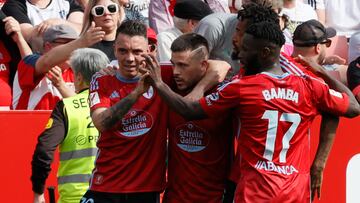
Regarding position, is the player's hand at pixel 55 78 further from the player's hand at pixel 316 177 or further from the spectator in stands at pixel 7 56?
the player's hand at pixel 316 177

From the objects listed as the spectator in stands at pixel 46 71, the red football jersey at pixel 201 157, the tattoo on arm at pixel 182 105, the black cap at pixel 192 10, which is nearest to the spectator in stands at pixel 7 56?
the spectator in stands at pixel 46 71

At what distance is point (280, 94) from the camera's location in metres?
6.96

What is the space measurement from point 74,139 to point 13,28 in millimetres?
2539

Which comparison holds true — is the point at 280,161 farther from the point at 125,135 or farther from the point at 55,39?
the point at 55,39

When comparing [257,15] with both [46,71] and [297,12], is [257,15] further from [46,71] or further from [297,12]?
[297,12]

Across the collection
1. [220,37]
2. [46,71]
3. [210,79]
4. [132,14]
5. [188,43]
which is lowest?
[132,14]

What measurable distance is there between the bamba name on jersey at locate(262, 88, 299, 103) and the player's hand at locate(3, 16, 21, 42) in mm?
4267

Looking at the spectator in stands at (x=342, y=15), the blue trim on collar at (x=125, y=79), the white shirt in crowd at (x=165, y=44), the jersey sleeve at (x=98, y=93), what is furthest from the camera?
the spectator in stands at (x=342, y=15)

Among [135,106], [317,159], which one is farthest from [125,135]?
[317,159]

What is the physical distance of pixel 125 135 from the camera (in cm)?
758

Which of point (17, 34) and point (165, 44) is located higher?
point (17, 34)

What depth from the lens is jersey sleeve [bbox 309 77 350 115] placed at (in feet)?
23.2

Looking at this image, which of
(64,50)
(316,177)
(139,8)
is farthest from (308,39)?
(316,177)

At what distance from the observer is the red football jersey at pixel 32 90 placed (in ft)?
32.7
